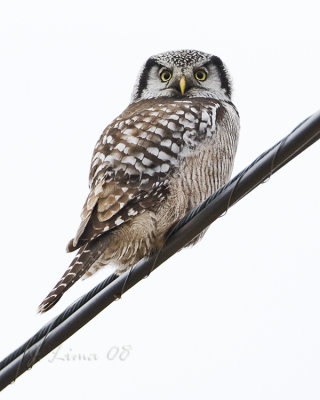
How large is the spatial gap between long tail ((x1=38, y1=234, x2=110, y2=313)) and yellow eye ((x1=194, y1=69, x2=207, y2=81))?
2043 millimetres

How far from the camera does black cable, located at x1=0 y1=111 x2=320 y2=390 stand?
2943 mm

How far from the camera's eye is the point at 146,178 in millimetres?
4195

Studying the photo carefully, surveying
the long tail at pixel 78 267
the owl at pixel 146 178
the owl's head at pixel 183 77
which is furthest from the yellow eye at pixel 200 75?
the long tail at pixel 78 267

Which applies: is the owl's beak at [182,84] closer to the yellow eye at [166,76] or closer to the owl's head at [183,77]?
the owl's head at [183,77]

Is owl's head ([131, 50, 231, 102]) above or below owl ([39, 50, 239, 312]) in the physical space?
above

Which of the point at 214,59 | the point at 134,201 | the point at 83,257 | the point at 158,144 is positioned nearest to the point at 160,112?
the point at 158,144

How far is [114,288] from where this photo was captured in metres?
3.30

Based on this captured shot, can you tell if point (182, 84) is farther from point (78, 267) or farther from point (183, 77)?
point (78, 267)

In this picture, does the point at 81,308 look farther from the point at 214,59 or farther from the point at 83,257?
the point at 214,59

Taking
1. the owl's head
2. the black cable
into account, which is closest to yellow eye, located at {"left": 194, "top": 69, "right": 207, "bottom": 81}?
the owl's head

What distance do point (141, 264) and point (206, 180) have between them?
1028mm

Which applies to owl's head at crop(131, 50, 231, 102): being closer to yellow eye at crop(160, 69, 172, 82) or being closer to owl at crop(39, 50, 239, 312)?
yellow eye at crop(160, 69, 172, 82)

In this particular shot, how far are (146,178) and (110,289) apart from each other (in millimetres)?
1025

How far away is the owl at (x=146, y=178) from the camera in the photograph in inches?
160
